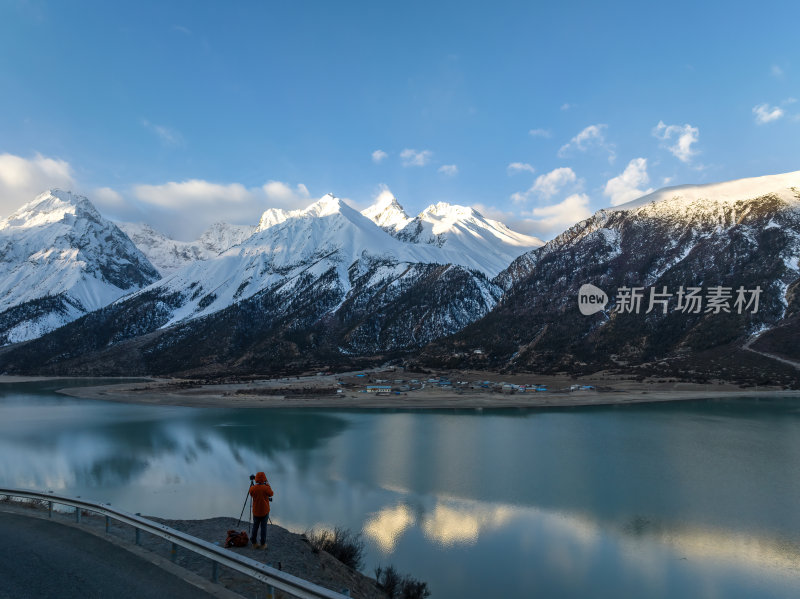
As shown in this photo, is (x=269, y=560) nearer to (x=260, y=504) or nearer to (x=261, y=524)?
(x=261, y=524)

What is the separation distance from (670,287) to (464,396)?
7456 cm

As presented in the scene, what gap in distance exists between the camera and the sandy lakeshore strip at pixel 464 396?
266 ft

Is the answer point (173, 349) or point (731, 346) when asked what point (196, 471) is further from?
point (173, 349)

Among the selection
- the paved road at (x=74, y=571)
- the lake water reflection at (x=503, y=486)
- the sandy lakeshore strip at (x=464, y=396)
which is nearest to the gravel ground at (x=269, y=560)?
the paved road at (x=74, y=571)

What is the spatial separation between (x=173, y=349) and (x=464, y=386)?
125 m

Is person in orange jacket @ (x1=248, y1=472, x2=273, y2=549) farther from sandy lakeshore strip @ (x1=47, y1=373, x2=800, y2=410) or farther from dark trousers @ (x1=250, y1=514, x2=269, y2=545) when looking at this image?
sandy lakeshore strip @ (x1=47, y1=373, x2=800, y2=410)

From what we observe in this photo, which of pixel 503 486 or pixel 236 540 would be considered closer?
pixel 236 540

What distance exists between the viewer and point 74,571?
33.9ft

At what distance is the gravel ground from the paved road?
0.73 meters

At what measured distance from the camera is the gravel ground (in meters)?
10.7

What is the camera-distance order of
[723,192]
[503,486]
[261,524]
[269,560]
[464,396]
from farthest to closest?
[723,192] < [464,396] < [503,486] < [261,524] < [269,560]

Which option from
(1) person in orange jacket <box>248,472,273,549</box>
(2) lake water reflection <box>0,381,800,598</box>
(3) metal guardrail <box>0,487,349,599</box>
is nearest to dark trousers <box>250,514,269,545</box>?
(1) person in orange jacket <box>248,472,273,549</box>

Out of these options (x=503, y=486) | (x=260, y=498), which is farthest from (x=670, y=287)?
(x=260, y=498)

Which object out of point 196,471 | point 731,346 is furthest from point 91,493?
point 731,346
